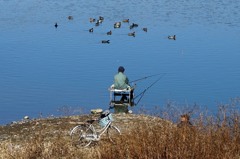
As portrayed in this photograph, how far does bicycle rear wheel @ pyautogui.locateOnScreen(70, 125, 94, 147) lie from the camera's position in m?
14.2

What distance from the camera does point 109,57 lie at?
44656 millimetres

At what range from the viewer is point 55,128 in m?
18.5

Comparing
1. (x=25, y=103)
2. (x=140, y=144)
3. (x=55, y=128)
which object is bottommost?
(x=25, y=103)

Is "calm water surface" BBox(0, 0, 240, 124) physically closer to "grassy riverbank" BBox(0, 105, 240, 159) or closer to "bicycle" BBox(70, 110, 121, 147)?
"bicycle" BBox(70, 110, 121, 147)

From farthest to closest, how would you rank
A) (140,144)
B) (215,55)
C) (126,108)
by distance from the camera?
1. (215,55)
2. (126,108)
3. (140,144)

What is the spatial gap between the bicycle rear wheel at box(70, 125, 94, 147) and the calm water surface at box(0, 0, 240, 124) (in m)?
14.6

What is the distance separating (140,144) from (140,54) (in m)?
36.3

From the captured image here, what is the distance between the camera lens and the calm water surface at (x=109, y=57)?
33688 millimetres

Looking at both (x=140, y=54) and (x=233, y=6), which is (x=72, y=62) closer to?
(x=140, y=54)

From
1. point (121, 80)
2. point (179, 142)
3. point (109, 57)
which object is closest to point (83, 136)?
point (179, 142)

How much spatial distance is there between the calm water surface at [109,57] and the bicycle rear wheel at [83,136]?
14613 millimetres

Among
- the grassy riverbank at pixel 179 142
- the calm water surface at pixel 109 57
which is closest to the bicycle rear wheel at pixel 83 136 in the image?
the grassy riverbank at pixel 179 142

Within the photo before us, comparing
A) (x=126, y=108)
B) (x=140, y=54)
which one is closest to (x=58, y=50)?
(x=140, y=54)

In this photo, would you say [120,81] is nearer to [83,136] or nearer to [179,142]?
[83,136]
